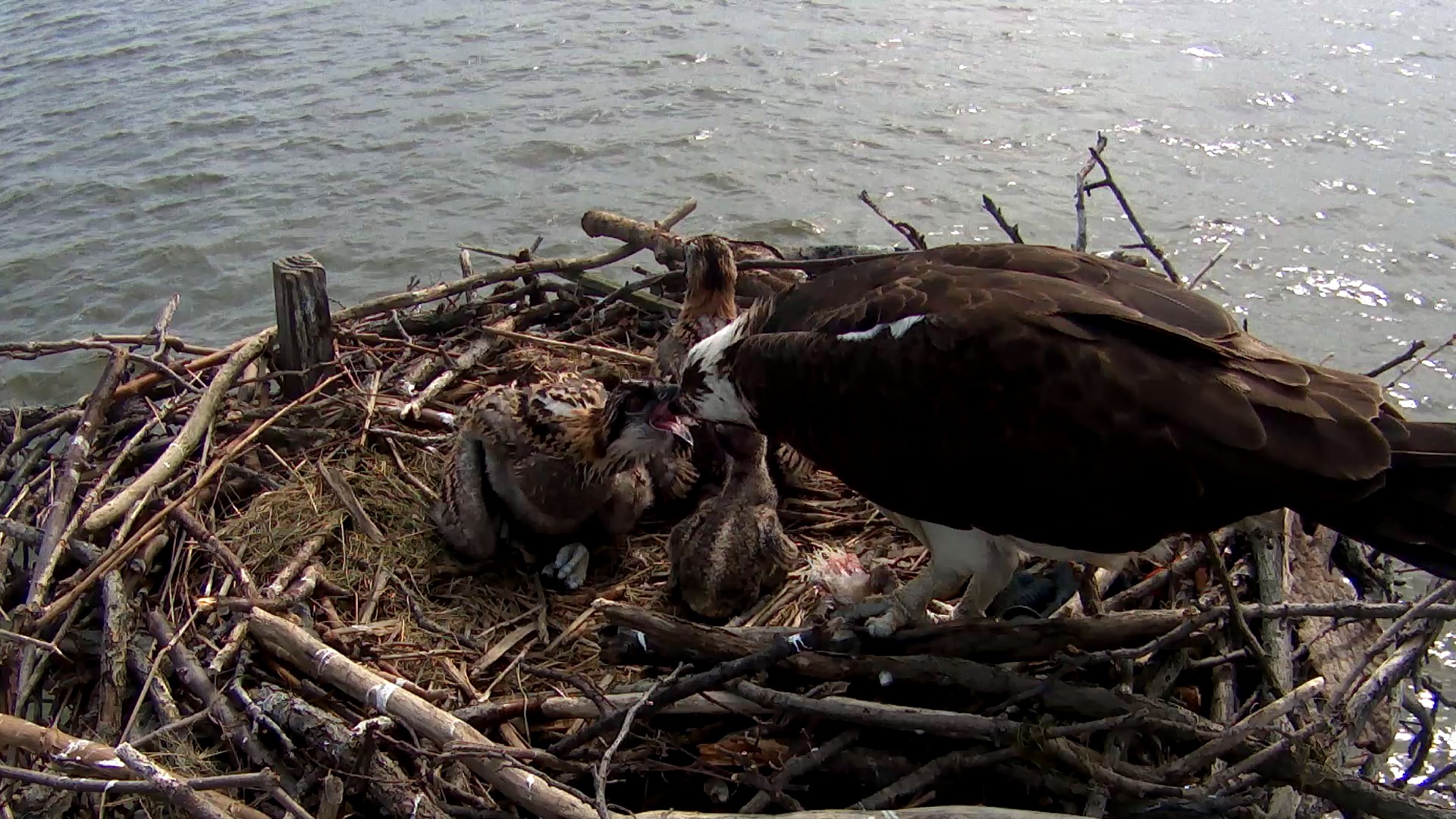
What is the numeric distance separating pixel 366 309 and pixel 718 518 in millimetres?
2676

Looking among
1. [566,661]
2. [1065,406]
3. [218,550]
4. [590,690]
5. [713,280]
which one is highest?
[1065,406]

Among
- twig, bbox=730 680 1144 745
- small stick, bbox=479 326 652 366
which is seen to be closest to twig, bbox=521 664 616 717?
twig, bbox=730 680 1144 745

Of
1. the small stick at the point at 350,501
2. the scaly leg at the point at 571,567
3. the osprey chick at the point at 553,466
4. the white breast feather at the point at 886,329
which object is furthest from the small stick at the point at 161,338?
the white breast feather at the point at 886,329

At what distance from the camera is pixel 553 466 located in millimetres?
4289

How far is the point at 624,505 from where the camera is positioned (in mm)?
4453

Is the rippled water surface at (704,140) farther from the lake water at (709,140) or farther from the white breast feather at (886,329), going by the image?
the white breast feather at (886,329)

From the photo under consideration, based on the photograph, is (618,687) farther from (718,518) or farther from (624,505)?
(624,505)

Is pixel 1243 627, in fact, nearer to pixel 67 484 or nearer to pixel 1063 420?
pixel 1063 420

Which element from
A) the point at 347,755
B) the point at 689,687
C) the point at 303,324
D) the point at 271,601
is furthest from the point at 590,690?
the point at 303,324

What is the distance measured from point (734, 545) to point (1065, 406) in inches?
55.8

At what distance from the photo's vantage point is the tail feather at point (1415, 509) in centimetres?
272

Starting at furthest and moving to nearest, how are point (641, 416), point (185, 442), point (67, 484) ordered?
1. point (185, 442)
2. point (641, 416)
3. point (67, 484)

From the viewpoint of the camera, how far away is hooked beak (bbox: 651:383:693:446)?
165 inches

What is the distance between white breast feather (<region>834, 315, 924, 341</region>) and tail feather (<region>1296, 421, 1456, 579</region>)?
1179mm
